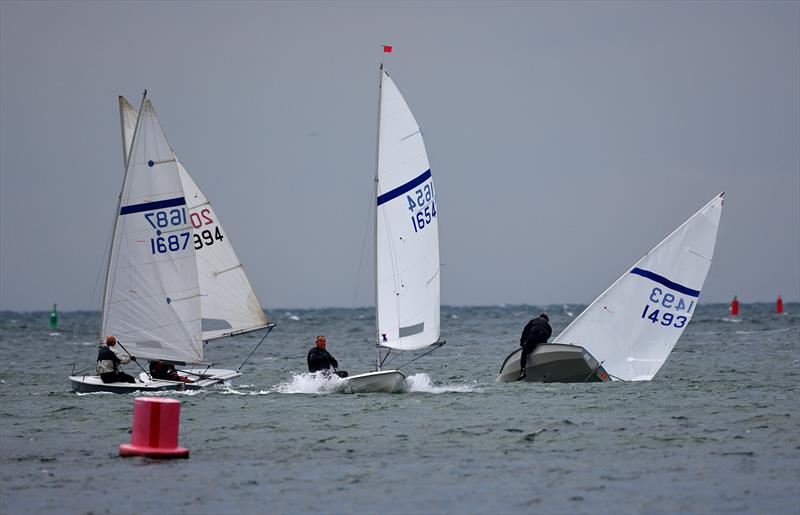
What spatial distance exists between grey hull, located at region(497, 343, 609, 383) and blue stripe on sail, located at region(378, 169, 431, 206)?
478cm

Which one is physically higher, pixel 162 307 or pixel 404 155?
pixel 404 155

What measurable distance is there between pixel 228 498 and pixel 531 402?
987 centimetres

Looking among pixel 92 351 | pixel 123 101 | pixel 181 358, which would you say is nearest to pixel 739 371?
pixel 181 358

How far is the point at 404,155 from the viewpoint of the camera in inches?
922

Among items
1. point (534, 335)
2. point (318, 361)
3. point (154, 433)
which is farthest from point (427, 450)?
point (534, 335)

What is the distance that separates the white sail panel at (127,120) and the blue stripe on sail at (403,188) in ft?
20.6

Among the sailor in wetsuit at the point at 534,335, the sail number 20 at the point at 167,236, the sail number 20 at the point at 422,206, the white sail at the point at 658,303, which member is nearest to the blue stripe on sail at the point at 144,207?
the sail number 20 at the point at 167,236

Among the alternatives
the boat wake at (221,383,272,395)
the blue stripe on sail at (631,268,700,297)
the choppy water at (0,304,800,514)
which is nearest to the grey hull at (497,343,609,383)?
the choppy water at (0,304,800,514)

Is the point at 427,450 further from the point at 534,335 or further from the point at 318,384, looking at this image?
the point at 534,335

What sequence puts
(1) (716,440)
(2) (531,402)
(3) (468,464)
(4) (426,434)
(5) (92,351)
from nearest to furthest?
(3) (468,464)
(1) (716,440)
(4) (426,434)
(2) (531,402)
(5) (92,351)

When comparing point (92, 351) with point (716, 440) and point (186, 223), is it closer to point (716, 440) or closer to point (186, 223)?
point (186, 223)

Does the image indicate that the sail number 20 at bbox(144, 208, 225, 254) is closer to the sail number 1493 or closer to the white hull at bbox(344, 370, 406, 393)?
the white hull at bbox(344, 370, 406, 393)

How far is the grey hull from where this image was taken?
26.1 meters

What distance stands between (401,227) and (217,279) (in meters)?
7.22
